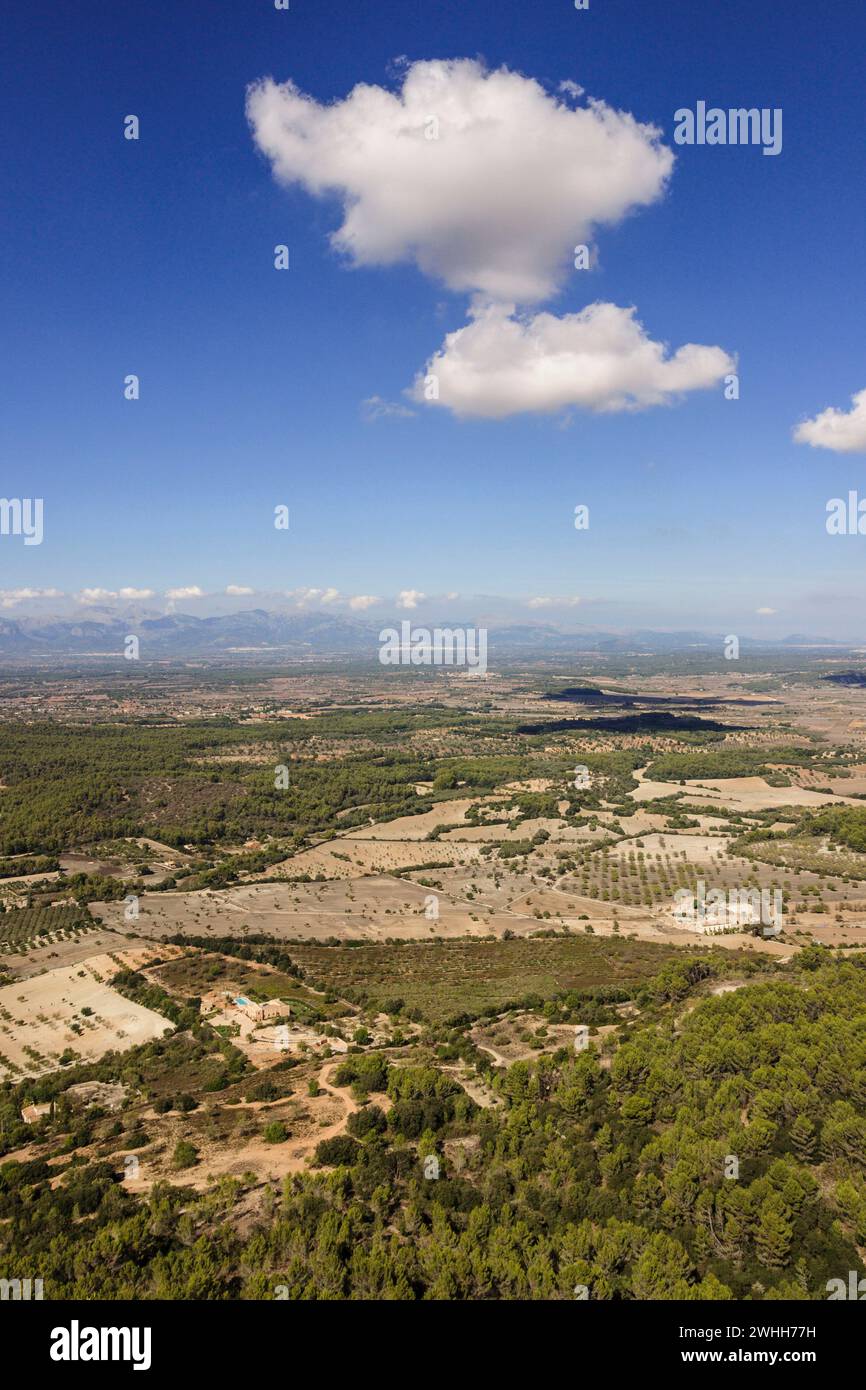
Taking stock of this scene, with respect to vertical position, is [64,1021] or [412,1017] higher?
[412,1017]

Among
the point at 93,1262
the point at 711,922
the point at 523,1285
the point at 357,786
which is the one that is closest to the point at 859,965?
the point at 711,922

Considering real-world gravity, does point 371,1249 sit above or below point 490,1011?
above

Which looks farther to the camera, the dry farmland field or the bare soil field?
the bare soil field

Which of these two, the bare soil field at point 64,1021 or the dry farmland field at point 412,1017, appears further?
the bare soil field at point 64,1021

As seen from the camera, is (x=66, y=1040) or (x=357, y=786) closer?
(x=66, y=1040)

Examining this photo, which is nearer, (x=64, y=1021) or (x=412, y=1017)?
(x=412, y=1017)
